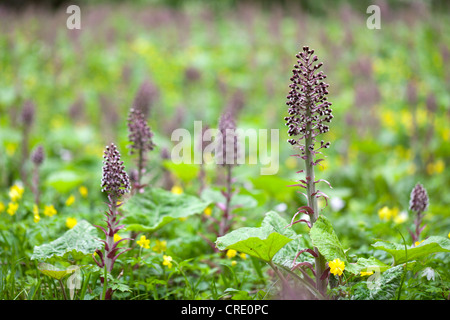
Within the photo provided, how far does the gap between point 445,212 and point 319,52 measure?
6.50 m

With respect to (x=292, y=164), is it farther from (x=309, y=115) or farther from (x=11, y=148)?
(x=309, y=115)

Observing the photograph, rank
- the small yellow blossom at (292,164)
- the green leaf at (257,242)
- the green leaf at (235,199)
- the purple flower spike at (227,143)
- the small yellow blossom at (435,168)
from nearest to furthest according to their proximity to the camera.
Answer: the green leaf at (257,242)
the purple flower spike at (227,143)
the green leaf at (235,199)
the small yellow blossom at (435,168)
the small yellow blossom at (292,164)

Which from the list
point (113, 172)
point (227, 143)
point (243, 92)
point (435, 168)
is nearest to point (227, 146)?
point (227, 143)

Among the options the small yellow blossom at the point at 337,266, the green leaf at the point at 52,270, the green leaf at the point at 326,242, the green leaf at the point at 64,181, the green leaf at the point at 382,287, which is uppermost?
the green leaf at the point at 64,181

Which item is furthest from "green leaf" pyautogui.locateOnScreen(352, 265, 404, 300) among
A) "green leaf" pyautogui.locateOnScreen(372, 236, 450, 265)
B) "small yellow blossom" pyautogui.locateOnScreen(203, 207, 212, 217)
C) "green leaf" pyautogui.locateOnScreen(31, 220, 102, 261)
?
"small yellow blossom" pyautogui.locateOnScreen(203, 207, 212, 217)

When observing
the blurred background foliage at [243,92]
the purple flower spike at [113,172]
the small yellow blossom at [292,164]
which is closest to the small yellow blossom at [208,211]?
the blurred background foliage at [243,92]

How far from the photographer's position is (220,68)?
8.84m

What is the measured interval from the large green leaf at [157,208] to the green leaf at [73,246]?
25cm

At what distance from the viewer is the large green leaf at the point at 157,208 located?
2.31m

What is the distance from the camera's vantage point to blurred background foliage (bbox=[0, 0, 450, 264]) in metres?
3.93

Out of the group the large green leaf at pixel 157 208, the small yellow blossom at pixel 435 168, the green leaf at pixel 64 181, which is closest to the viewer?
the large green leaf at pixel 157 208

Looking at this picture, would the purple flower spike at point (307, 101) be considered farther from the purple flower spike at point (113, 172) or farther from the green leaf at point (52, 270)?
the green leaf at point (52, 270)

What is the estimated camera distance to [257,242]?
1.67m

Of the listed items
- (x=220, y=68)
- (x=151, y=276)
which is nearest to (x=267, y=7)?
(x=220, y=68)
